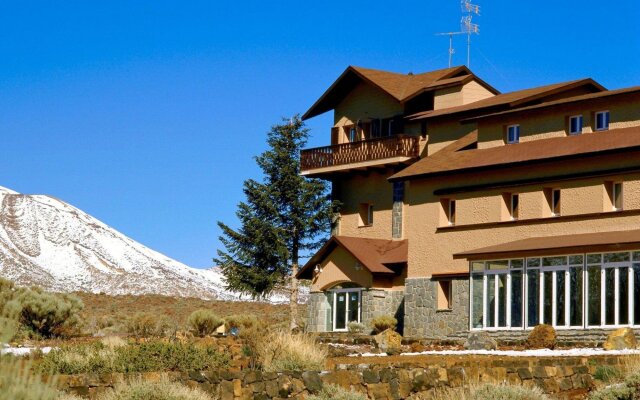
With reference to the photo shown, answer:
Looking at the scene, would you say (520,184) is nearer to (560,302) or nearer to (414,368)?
(560,302)

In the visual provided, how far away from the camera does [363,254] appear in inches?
1571

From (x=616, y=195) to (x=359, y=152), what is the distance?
43.0 ft

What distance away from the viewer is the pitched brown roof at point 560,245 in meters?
29.5

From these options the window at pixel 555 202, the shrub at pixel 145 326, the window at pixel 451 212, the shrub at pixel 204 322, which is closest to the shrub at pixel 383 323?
the window at pixel 451 212

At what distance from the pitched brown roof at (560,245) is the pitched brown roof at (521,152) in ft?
7.67

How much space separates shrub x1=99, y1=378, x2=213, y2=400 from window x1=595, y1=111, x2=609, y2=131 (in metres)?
22.0

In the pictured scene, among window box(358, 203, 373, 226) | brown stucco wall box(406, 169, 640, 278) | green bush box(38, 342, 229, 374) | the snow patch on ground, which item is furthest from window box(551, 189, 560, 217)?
green bush box(38, 342, 229, 374)

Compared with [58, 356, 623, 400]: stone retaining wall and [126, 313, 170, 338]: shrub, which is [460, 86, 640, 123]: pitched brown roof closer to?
[126, 313, 170, 338]: shrub

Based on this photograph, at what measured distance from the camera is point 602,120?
34.1 meters

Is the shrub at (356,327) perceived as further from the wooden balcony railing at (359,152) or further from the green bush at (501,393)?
the green bush at (501,393)

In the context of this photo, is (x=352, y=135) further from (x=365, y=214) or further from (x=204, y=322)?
(x=204, y=322)

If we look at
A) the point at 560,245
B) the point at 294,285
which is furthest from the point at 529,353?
the point at 294,285

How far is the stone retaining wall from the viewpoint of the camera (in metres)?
16.1

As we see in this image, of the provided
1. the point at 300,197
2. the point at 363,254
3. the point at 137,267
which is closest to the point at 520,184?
the point at 363,254
